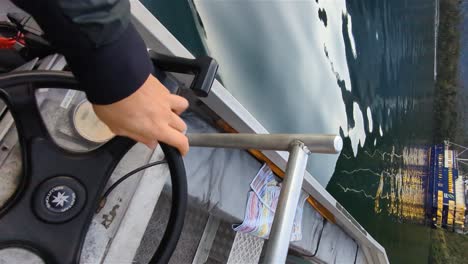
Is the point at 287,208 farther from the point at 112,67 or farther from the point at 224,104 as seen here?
the point at 224,104

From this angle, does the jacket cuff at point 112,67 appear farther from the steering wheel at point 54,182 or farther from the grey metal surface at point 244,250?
the grey metal surface at point 244,250

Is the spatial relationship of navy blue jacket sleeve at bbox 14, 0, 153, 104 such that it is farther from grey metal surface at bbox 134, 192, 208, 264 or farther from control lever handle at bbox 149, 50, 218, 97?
grey metal surface at bbox 134, 192, 208, 264

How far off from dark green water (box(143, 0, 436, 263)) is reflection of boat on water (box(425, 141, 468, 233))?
88cm

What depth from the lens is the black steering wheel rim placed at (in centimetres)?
46

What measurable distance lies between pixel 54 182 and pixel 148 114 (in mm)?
218

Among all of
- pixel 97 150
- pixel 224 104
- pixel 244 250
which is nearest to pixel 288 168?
pixel 97 150

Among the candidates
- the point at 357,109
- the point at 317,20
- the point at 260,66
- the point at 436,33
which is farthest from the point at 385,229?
A: the point at 436,33

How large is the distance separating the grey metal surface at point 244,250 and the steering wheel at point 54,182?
3.07 feet

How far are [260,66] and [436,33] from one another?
8341 mm

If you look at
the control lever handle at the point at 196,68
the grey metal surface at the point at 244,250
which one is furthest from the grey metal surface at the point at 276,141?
the grey metal surface at the point at 244,250

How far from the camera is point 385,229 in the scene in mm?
3680

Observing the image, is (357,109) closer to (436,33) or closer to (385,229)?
(385,229)

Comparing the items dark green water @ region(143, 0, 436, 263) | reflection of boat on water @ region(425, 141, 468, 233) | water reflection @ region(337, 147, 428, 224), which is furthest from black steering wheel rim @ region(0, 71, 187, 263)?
reflection of boat on water @ region(425, 141, 468, 233)

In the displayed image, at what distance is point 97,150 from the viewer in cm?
53
